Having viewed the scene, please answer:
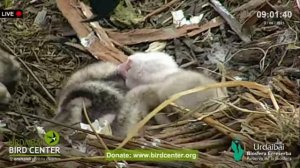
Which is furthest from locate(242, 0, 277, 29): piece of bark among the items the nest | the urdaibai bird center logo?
the urdaibai bird center logo

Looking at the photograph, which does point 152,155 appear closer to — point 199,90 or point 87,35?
point 199,90

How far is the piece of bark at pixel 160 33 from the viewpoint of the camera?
3207 millimetres

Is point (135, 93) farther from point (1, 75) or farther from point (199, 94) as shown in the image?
point (1, 75)

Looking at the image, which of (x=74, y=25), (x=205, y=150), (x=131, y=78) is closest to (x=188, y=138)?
(x=205, y=150)

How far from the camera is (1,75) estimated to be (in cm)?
323

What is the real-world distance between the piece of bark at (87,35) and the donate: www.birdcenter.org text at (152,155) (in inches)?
12.0

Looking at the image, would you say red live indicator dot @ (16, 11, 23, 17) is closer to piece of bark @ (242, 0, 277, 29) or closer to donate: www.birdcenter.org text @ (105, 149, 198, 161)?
donate: www.birdcenter.org text @ (105, 149, 198, 161)

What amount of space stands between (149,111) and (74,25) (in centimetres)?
37

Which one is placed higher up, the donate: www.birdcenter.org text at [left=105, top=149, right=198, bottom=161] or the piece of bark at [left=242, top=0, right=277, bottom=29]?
the piece of bark at [left=242, top=0, right=277, bottom=29]

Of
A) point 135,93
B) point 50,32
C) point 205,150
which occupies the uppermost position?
point 50,32
